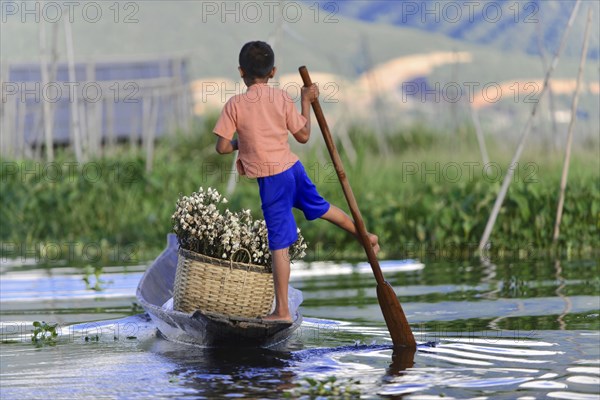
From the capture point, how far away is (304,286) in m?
11.4

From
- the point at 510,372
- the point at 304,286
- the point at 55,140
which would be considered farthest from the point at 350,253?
the point at 55,140

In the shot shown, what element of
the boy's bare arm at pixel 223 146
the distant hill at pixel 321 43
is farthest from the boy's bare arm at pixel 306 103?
the distant hill at pixel 321 43

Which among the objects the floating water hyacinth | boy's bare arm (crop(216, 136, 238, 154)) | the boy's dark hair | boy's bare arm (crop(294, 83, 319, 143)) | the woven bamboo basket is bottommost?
the woven bamboo basket

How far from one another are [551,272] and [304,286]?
2.19 m

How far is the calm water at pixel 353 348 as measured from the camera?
6.38 m

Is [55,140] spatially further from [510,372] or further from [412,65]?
[412,65]

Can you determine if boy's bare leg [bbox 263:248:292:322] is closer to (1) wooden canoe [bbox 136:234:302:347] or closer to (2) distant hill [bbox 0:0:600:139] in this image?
(1) wooden canoe [bbox 136:234:302:347]

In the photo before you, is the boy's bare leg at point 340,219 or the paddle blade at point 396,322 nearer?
the paddle blade at point 396,322

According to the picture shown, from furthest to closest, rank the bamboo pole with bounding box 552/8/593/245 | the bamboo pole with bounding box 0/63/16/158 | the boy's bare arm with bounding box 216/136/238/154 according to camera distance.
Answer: the bamboo pole with bounding box 0/63/16/158, the bamboo pole with bounding box 552/8/593/245, the boy's bare arm with bounding box 216/136/238/154

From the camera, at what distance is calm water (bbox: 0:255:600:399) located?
6.38 metres

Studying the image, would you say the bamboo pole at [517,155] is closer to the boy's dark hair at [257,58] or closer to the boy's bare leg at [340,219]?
the boy's bare leg at [340,219]

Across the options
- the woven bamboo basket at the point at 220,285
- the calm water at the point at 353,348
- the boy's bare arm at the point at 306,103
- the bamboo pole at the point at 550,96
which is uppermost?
A: the bamboo pole at the point at 550,96

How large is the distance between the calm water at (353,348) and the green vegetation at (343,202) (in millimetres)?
2078

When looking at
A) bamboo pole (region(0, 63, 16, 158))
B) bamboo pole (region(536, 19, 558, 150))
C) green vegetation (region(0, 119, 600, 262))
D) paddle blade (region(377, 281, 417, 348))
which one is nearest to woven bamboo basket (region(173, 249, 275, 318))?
paddle blade (region(377, 281, 417, 348))
